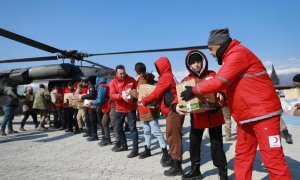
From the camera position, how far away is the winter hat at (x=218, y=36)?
3.09 metres

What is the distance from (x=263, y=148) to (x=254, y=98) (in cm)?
51

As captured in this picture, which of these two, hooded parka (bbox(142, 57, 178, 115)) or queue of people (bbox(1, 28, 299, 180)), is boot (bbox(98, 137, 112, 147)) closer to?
queue of people (bbox(1, 28, 299, 180))

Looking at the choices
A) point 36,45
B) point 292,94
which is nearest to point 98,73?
point 36,45

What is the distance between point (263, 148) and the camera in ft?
9.16

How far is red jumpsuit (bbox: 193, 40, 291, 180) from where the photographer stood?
8.96 ft

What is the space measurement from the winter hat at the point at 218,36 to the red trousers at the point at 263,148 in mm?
961

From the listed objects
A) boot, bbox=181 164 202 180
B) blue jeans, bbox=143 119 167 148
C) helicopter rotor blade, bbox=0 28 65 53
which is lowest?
boot, bbox=181 164 202 180

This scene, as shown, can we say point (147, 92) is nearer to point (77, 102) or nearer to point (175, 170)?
point (175, 170)

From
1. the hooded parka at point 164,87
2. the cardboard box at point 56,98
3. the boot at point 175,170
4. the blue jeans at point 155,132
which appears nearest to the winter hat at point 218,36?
the hooded parka at point 164,87

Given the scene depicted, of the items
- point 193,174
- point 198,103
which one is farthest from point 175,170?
point 198,103

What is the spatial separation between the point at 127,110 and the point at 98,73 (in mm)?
6478

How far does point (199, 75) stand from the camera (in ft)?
13.1

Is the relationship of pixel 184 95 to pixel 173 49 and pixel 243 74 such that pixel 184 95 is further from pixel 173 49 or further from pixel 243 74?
pixel 173 49

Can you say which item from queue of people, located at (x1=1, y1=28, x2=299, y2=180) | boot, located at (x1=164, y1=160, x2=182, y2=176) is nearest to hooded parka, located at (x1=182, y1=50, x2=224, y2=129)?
queue of people, located at (x1=1, y1=28, x2=299, y2=180)
